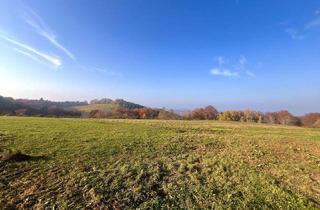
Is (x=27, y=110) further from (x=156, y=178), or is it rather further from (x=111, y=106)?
(x=156, y=178)

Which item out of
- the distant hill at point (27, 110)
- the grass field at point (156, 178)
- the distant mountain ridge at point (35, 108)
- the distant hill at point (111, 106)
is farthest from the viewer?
the distant hill at point (111, 106)

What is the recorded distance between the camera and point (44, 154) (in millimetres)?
9383

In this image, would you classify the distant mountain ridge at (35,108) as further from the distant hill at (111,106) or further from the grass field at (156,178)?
the grass field at (156,178)

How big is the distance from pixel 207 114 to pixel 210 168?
58187mm

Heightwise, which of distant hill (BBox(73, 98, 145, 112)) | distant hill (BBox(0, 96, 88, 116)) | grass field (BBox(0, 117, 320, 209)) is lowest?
grass field (BBox(0, 117, 320, 209))

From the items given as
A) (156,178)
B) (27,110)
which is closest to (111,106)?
(27,110)

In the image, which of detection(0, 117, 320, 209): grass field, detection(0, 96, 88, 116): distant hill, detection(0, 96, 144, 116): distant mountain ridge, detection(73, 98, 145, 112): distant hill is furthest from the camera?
detection(73, 98, 145, 112): distant hill

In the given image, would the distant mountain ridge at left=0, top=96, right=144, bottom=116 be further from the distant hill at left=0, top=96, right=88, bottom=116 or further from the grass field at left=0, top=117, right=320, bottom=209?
the grass field at left=0, top=117, right=320, bottom=209

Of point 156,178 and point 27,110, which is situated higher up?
point 27,110

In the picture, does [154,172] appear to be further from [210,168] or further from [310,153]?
[310,153]

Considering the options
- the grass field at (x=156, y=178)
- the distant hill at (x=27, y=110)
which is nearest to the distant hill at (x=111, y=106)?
the distant hill at (x=27, y=110)

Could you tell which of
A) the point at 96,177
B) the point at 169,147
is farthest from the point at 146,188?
the point at 169,147

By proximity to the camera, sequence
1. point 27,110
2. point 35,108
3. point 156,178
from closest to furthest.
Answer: point 156,178
point 27,110
point 35,108

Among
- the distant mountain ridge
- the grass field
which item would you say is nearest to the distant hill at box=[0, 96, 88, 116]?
the distant mountain ridge
